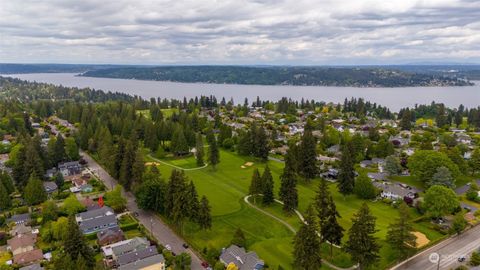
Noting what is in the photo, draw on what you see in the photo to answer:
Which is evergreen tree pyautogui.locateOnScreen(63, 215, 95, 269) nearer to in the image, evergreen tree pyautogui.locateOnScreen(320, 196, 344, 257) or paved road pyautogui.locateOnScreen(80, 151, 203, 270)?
paved road pyautogui.locateOnScreen(80, 151, 203, 270)

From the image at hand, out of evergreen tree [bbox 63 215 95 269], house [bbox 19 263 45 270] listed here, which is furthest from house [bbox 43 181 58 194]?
evergreen tree [bbox 63 215 95 269]

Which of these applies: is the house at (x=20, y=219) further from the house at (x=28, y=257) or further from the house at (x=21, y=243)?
the house at (x=28, y=257)

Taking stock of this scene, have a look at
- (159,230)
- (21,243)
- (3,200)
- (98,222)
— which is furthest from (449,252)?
(3,200)

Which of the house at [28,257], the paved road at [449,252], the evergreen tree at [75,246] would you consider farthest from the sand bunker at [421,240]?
the house at [28,257]

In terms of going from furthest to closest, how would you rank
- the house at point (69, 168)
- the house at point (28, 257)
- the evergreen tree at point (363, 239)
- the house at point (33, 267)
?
the house at point (69, 168) → the house at point (28, 257) → the house at point (33, 267) → the evergreen tree at point (363, 239)

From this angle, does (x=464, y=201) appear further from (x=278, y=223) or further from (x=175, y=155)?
Result: (x=175, y=155)

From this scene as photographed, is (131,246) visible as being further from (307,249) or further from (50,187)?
(50,187)
